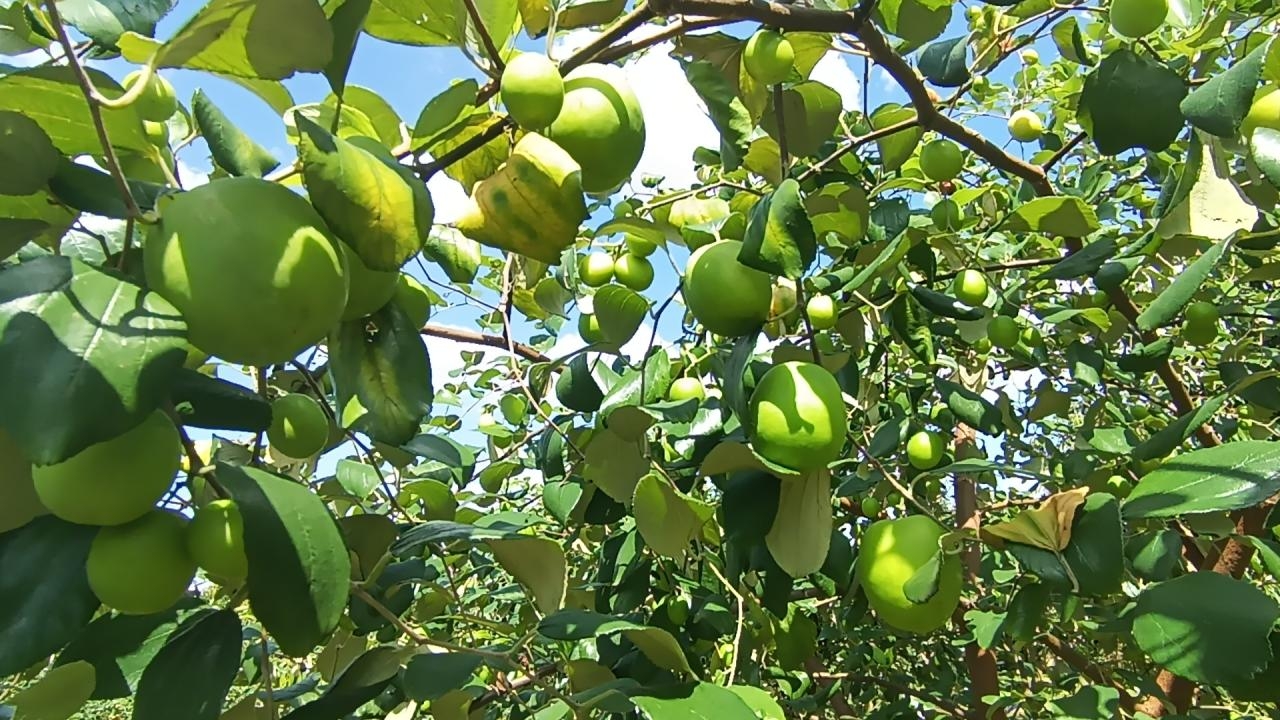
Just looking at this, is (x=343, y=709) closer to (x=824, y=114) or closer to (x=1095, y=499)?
(x=1095, y=499)

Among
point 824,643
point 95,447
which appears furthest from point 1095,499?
point 824,643

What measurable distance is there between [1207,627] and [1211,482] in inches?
6.1

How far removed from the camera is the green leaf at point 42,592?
706 millimetres

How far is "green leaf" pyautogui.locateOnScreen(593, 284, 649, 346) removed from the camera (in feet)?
4.38

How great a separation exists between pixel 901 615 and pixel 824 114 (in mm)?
704

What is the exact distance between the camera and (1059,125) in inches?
91.6

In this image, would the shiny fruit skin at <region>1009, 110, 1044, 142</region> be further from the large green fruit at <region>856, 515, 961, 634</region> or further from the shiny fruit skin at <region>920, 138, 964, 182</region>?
the large green fruit at <region>856, 515, 961, 634</region>

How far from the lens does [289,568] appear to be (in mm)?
721

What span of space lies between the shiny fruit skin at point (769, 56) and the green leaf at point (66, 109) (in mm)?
653

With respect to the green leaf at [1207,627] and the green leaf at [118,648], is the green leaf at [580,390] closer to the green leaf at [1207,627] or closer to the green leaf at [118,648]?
the green leaf at [118,648]

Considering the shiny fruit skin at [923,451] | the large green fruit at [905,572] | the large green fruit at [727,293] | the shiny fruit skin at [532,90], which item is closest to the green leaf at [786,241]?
the large green fruit at [727,293]

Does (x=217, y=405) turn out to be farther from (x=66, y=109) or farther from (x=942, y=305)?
(x=942, y=305)

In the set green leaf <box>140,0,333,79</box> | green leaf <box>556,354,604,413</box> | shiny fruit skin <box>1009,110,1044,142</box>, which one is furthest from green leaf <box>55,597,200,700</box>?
shiny fruit skin <box>1009,110,1044,142</box>

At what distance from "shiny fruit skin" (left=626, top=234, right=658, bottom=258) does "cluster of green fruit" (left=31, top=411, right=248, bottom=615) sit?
31.1 inches
